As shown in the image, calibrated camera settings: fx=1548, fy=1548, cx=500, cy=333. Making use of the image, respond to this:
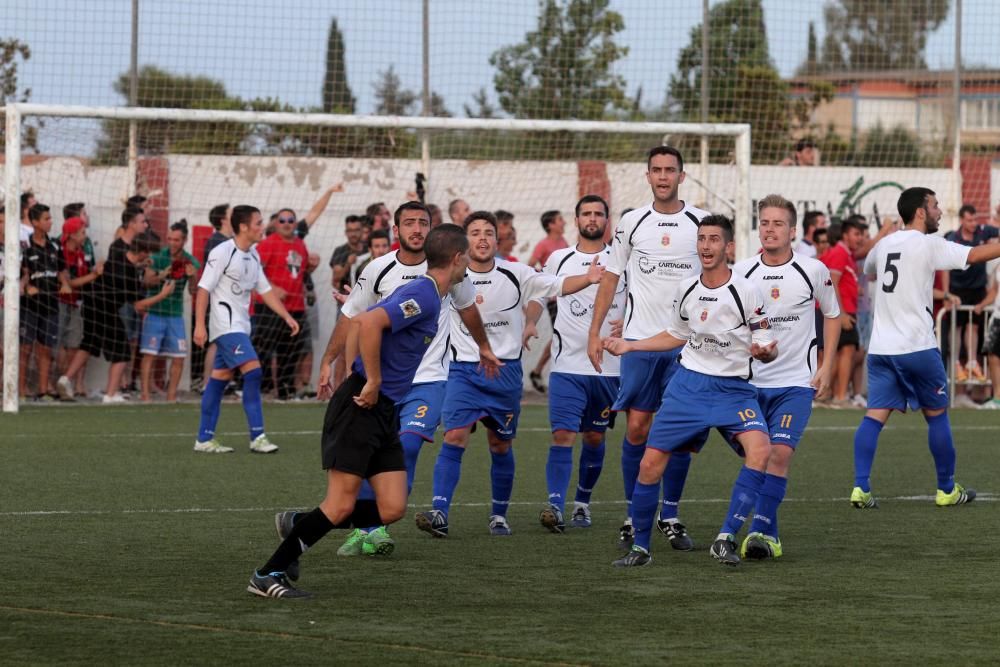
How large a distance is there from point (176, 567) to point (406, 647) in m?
2.22

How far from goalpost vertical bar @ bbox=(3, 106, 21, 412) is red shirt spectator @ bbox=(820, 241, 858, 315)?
9050mm

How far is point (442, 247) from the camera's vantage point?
7270 millimetres

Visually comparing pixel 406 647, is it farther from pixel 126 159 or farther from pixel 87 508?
pixel 126 159

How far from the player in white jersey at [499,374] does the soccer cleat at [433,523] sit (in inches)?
1.0

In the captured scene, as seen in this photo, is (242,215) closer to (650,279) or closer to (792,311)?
(650,279)

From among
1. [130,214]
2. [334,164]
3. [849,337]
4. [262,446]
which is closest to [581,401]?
[262,446]

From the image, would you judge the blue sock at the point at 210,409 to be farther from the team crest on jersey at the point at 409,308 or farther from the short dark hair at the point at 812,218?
the short dark hair at the point at 812,218

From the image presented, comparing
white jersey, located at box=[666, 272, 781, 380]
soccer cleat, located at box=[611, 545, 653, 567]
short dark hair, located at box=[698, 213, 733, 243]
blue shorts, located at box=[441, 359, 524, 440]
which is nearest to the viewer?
soccer cleat, located at box=[611, 545, 653, 567]

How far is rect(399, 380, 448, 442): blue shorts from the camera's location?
8828 mm

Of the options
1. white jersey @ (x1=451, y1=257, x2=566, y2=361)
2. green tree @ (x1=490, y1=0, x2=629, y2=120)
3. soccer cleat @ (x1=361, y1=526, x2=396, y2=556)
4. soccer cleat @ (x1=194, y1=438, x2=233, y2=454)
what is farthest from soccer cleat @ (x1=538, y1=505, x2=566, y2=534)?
green tree @ (x1=490, y1=0, x2=629, y2=120)

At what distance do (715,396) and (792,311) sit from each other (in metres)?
1.02

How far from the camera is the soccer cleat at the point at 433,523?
892cm

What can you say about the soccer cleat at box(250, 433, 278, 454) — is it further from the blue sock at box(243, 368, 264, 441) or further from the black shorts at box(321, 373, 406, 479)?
the black shorts at box(321, 373, 406, 479)

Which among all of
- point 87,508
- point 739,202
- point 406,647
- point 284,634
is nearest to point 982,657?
point 406,647
